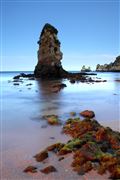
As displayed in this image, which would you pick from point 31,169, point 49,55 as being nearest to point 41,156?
point 31,169

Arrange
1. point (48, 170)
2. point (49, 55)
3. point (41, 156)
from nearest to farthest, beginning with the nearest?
point (48, 170)
point (41, 156)
point (49, 55)

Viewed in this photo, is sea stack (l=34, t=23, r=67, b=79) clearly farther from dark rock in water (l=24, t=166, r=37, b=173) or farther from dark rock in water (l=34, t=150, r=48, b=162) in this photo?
dark rock in water (l=24, t=166, r=37, b=173)

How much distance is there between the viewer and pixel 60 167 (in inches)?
288

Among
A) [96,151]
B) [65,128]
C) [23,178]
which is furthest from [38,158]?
[65,128]

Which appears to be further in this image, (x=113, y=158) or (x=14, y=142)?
(x=14, y=142)

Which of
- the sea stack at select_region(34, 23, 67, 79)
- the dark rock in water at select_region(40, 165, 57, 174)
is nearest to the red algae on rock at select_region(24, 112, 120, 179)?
the dark rock in water at select_region(40, 165, 57, 174)

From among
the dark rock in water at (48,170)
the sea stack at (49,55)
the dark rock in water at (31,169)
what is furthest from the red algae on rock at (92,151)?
the sea stack at (49,55)

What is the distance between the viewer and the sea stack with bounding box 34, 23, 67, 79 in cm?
6531

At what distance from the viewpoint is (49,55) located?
6594 cm

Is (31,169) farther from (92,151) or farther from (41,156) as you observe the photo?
(92,151)

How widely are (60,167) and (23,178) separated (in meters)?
1.12

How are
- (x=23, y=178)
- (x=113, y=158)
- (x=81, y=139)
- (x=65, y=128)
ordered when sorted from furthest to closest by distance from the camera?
1. (x=65, y=128)
2. (x=81, y=139)
3. (x=113, y=158)
4. (x=23, y=178)

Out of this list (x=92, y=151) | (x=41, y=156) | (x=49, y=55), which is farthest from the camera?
(x=49, y=55)

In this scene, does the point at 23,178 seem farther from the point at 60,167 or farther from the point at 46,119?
the point at 46,119
